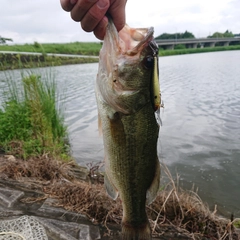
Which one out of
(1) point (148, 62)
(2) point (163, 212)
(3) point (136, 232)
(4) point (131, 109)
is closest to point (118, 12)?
(1) point (148, 62)

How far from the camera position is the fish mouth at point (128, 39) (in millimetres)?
1937

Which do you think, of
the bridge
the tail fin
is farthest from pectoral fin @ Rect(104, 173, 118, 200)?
the bridge

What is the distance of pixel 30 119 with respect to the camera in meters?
7.36

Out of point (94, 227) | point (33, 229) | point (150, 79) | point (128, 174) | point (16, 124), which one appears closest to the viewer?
point (150, 79)

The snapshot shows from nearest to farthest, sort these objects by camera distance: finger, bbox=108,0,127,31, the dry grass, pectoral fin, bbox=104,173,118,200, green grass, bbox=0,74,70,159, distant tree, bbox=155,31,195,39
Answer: finger, bbox=108,0,127,31 < pectoral fin, bbox=104,173,118,200 < the dry grass < green grass, bbox=0,74,70,159 < distant tree, bbox=155,31,195,39

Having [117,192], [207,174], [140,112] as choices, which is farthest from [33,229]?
[207,174]

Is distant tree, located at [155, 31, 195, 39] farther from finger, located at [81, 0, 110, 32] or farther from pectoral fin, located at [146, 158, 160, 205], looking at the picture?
finger, located at [81, 0, 110, 32]

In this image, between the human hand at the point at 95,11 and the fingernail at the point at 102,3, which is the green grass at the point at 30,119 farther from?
the fingernail at the point at 102,3

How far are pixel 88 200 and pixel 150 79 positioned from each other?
8.88 ft

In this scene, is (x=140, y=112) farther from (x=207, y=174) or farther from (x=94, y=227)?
(x=207, y=174)

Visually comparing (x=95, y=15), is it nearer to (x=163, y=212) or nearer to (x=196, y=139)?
(x=163, y=212)

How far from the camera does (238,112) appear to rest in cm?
1195

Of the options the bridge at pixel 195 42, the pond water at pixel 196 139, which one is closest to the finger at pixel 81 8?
the pond water at pixel 196 139

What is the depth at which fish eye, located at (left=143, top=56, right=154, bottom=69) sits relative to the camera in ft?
6.63
